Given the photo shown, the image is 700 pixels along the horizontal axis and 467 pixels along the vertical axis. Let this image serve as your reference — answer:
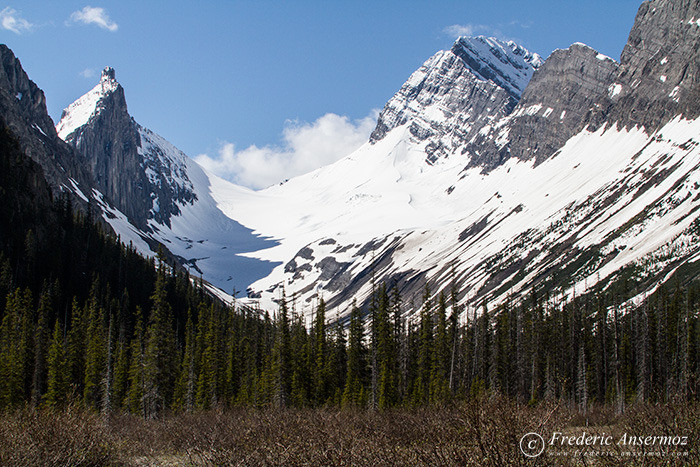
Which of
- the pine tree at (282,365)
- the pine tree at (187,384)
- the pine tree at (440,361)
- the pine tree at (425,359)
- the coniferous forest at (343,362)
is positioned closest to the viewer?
the pine tree at (282,365)

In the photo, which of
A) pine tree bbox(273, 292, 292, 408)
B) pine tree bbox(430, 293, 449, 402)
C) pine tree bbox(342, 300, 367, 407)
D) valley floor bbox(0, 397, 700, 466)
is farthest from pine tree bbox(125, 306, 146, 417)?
valley floor bbox(0, 397, 700, 466)

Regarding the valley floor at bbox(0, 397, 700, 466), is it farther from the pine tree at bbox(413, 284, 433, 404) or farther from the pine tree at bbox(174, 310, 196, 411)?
the pine tree at bbox(174, 310, 196, 411)

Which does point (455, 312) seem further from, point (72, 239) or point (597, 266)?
point (597, 266)

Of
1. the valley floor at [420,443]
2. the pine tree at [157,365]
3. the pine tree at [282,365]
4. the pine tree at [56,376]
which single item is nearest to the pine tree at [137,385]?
the pine tree at [157,365]

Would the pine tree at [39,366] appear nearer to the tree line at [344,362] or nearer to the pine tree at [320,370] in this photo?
the tree line at [344,362]

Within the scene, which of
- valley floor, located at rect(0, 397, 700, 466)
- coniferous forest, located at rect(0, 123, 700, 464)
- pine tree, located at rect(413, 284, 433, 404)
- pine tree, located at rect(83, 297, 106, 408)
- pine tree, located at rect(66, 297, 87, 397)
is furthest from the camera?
pine tree, located at rect(66, 297, 87, 397)

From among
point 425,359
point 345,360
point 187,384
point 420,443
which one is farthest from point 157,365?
point 420,443

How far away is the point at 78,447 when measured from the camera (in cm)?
1797

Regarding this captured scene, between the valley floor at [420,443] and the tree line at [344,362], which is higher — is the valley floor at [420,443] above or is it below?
below

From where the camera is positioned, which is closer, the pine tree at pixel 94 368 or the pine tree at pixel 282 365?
the pine tree at pixel 282 365

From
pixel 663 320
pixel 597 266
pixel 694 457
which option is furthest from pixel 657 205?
pixel 694 457

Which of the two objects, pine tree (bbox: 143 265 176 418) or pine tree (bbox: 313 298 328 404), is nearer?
pine tree (bbox: 143 265 176 418)

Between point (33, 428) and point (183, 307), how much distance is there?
120050 mm

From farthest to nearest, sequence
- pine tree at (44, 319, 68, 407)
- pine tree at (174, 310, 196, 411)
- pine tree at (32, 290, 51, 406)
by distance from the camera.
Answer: pine tree at (32, 290, 51, 406)
pine tree at (174, 310, 196, 411)
pine tree at (44, 319, 68, 407)
